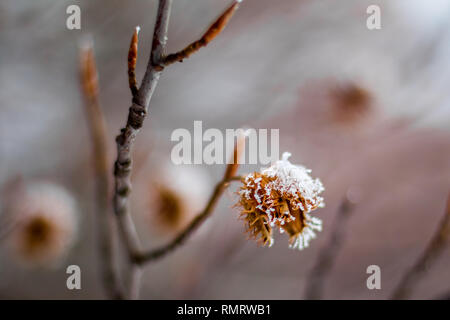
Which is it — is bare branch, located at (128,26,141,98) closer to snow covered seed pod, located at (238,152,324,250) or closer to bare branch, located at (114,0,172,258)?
bare branch, located at (114,0,172,258)

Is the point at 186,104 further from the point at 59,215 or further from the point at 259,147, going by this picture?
the point at 59,215

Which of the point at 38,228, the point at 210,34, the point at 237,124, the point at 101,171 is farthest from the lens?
the point at 237,124

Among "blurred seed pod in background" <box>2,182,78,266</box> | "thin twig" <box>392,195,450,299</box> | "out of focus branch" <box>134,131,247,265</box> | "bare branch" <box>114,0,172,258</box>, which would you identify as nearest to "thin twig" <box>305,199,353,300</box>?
"thin twig" <box>392,195,450,299</box>

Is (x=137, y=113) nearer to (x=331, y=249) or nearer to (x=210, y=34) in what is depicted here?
(x=210, y=34)

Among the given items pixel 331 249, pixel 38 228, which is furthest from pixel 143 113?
pixel 38 228

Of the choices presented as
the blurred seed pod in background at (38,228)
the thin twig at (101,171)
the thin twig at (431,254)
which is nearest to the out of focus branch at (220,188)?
the thin twig at (101,171)

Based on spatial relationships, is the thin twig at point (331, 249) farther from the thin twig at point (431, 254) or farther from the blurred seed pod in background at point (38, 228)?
the blurred seed pod in background at point (38, 228)
